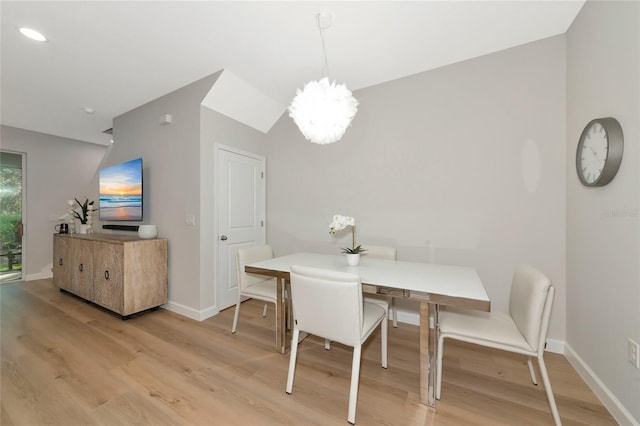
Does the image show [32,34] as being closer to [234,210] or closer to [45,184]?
[234,210]

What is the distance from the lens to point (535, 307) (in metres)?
1.32

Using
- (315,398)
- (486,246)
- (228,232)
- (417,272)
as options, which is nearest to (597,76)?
(486,246)

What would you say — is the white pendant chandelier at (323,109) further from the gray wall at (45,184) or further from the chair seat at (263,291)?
the gray wall at (45,184)

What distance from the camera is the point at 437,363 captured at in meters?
1.57

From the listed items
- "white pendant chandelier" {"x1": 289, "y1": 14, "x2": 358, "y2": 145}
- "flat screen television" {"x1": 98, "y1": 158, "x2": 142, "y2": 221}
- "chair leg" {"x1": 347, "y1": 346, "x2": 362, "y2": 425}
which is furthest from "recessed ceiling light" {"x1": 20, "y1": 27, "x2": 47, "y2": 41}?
"chair leg" {"x1": 347, "y1": 346, "x2": 362, "y2": 425}

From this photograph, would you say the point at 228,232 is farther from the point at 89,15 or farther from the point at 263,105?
the point at 89,15

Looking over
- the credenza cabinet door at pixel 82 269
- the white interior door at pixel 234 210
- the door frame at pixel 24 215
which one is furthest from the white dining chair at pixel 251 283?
the door frame at pixel 24 215

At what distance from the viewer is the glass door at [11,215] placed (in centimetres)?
395

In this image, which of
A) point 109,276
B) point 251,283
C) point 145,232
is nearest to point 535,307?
point 251,283

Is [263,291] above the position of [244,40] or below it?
below

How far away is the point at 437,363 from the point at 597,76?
6.98 feet

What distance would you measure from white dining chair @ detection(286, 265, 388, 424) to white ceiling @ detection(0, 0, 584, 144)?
1.89 meters

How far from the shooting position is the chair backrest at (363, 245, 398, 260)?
2.40m

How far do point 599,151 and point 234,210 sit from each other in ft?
10.6
